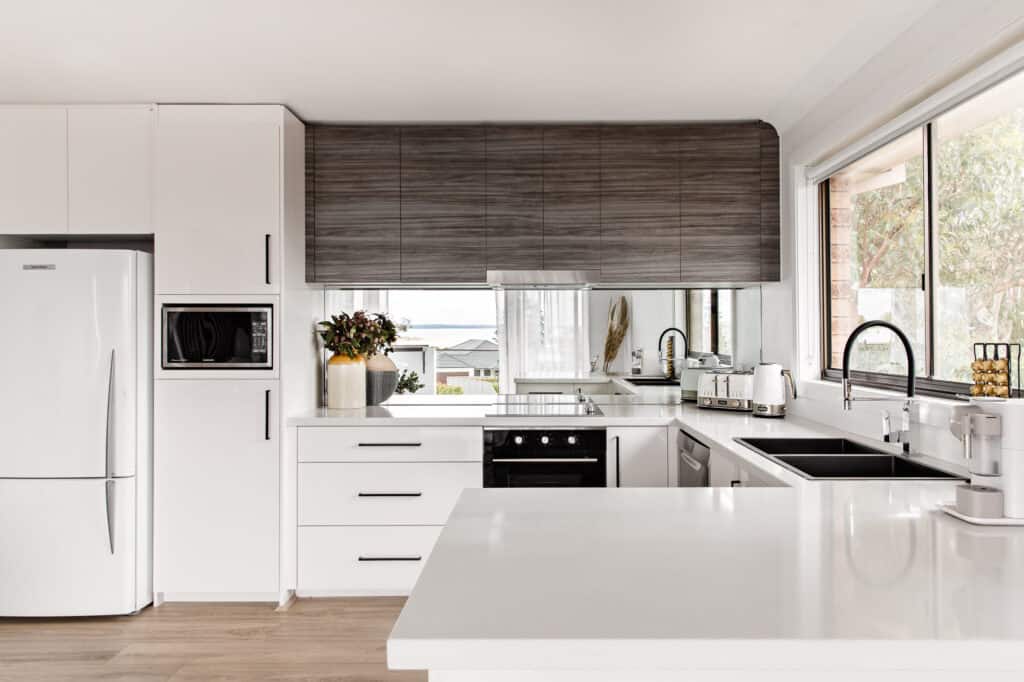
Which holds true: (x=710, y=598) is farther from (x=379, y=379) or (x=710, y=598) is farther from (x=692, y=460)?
(x=379, y=379)

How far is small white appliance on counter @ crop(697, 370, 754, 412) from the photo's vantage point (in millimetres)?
3225

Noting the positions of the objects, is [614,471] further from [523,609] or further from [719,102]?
[523,609]

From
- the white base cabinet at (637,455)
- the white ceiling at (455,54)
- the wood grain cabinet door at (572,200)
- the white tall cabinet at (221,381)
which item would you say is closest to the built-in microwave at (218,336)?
the white tall cabinet at (221,381)

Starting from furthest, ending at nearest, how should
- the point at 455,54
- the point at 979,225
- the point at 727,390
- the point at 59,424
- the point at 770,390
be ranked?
1. the point at 727,390
2. the point at 770,390
3. the point at 59,424
4. the point at 455,54
5. the point at 979,225

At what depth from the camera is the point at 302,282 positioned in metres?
3.40

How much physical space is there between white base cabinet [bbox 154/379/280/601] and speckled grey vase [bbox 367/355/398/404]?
2.09 feet

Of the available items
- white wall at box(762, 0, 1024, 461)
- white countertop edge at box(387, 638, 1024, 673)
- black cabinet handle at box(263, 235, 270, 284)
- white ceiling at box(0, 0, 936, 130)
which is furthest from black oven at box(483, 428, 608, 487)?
white countertop edge at box(387, 638, 1024, 673)

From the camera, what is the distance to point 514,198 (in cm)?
346

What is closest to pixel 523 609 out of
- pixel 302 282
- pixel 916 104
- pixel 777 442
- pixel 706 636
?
pixel 706 636

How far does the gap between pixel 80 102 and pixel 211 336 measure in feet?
3.99

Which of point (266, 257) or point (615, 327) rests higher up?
point (266, 257)

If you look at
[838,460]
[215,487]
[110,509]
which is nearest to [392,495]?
[215,487]

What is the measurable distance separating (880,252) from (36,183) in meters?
3.64

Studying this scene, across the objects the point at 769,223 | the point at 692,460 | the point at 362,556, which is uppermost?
the point at 769,223
